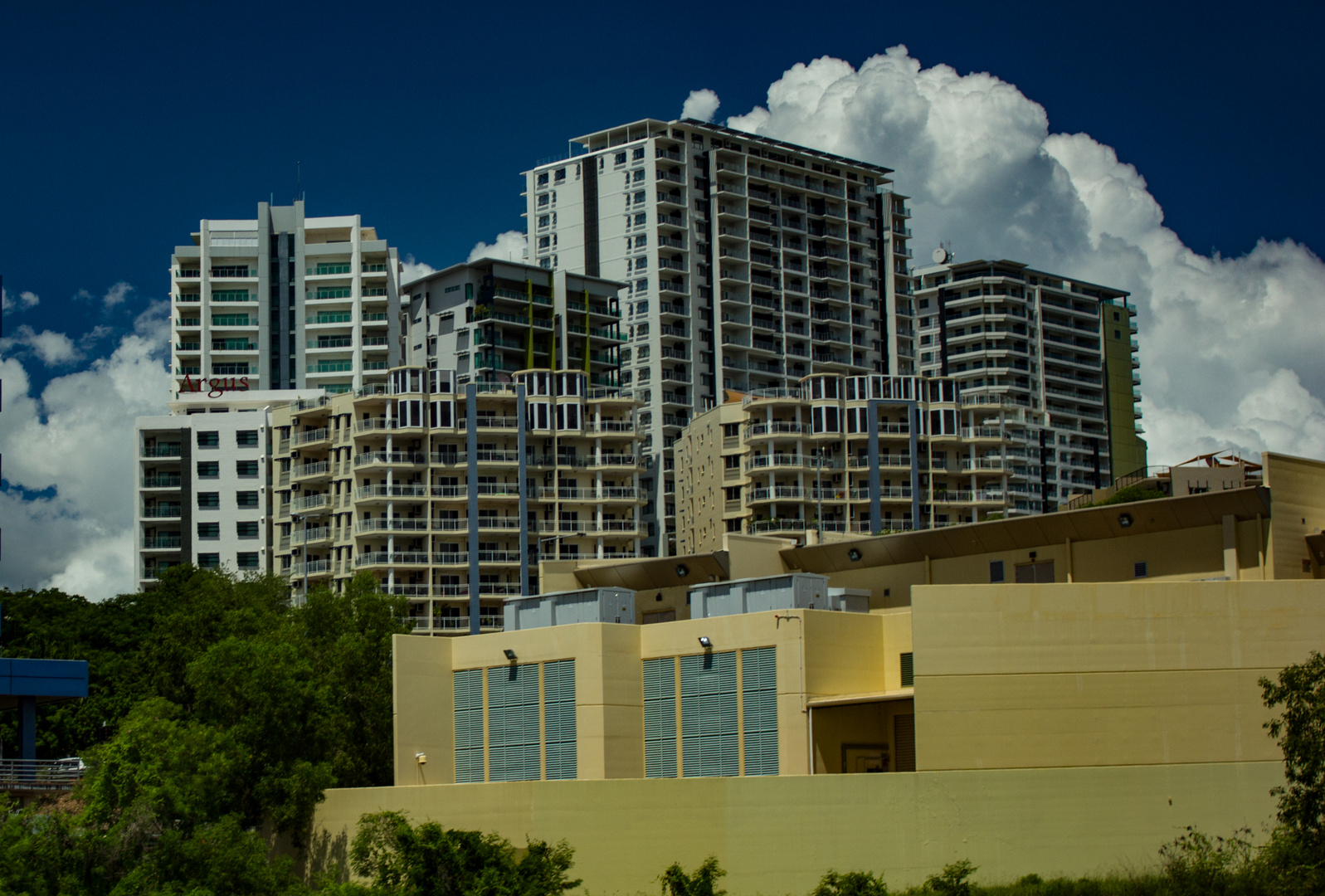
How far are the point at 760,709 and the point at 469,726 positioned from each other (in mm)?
13755

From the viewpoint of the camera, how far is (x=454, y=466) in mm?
128125

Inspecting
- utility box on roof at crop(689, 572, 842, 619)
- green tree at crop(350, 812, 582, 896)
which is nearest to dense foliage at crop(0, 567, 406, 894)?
green tree at crop(350, 812, 582, 896)

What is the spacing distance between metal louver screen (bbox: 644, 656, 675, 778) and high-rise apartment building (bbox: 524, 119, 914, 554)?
3710 inches

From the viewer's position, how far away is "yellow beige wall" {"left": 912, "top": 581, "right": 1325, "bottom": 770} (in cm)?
5203

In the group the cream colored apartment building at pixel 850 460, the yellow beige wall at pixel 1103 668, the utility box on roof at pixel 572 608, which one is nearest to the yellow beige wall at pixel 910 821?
the yellow beige wall at pixel 1103 668

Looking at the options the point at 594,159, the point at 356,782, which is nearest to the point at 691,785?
the point at 356,782

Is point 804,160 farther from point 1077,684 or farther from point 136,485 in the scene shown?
point 1077,684

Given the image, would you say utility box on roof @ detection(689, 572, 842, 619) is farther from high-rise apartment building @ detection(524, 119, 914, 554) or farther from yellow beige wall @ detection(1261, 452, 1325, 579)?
high-rise apartment building @ detection(524, 119, 914, 554)

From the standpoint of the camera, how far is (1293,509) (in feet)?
190

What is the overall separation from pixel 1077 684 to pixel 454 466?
81.7 meters

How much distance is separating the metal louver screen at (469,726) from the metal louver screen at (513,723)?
1.99 feet

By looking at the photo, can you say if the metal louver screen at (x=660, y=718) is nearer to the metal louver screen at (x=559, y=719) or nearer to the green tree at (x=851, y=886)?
the metal louver screen at (x=559, y=719)

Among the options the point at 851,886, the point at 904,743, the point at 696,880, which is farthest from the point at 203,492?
the point at 851,886

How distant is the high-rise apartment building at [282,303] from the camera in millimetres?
161125
